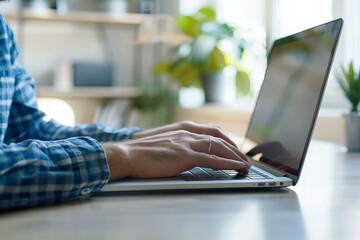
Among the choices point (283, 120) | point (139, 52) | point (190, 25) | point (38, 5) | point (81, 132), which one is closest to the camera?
point (283, 120)

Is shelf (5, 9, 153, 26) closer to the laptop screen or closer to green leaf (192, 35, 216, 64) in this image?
green leaf (192, 35, 216, 64)

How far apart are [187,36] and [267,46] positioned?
55 cm

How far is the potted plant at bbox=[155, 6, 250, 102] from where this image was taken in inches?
115

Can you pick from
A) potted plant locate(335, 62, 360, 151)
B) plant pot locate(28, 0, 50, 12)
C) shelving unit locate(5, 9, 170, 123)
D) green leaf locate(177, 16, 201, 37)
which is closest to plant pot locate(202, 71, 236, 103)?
green leaf locate(177, 16, 201, 37)

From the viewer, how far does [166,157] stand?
864 millimetres

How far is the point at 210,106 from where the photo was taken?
9.58ft

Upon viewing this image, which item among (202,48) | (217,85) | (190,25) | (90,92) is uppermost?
(190,25)

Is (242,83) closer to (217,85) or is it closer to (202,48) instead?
(217,85)

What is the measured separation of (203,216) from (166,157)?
0.65 ft

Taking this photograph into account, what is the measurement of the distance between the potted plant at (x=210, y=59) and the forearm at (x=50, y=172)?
213 centimetres

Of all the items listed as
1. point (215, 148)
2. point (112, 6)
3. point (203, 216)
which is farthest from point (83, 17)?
point (203, 216)

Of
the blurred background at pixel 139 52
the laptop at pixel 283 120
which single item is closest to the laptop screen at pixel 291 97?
the laptop at pixel 283 120

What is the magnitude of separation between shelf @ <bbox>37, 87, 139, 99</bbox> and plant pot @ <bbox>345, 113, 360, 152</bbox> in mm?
2246

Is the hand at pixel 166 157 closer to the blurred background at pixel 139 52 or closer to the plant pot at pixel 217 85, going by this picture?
the blurred background at pixel 139 52
